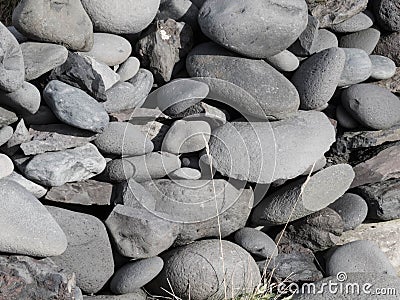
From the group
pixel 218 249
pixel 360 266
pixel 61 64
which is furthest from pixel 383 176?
pixel 61 64

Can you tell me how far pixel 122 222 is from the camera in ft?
10.3

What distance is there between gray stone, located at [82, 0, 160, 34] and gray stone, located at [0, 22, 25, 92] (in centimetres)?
52

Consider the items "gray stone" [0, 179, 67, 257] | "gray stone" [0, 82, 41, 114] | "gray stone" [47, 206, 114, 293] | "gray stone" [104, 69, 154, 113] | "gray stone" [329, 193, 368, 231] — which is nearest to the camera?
"gray stone" [0, 179, 67, 257]

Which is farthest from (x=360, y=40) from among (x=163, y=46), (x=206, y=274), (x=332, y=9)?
(x=206, y=274)

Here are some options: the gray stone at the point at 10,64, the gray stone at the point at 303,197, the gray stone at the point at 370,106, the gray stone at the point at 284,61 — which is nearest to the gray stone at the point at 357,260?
the gray stone at the point at 303,197

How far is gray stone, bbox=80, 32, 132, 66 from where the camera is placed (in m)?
3.34

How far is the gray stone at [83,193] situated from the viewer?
10.4 ft

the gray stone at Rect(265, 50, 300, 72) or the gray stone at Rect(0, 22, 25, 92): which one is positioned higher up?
the gray stone at Rect(0, 22, 25, 92)

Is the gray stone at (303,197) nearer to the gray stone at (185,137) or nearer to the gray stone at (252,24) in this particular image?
the gray stone at (185,137)

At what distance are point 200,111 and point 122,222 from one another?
0.68 metres

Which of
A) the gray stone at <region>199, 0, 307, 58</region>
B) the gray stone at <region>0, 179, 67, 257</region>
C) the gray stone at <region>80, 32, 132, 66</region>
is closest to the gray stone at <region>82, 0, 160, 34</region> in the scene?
the gray stone at <region>80, 32, 132, 66</region>

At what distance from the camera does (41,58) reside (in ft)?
10.1

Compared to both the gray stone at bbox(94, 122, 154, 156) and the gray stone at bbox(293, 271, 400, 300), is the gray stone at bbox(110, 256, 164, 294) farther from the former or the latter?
the gray stone at bbox(293, 271, 400, 300)

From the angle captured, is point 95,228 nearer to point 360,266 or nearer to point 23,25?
point 23,25
